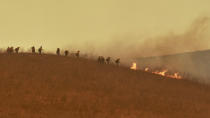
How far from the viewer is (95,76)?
42594mm

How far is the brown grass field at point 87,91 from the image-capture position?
Result: 1134 inches

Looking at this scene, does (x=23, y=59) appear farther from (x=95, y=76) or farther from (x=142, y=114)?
(x=142, y=114)

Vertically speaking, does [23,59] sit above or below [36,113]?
above

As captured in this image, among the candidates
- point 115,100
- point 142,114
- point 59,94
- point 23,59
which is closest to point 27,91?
point 59,94

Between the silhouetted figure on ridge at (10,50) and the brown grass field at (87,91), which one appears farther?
the silhouetted figure on ridge at (10,50)

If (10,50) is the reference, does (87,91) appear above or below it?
below

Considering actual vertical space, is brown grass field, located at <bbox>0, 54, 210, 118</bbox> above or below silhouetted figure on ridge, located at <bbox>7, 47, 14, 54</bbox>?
below

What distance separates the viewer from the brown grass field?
28.8 m

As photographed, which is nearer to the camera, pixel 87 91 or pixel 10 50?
pixel 87 91

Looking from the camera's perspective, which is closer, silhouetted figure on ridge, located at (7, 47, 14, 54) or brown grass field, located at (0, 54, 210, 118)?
brown grass field, located at (0, 54, 210, 118)

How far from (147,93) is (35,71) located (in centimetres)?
1055

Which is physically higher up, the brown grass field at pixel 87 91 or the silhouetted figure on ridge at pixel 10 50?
the silhouetted figure on ridge at pixel 10 50

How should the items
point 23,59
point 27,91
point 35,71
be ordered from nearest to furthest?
point 27,91, point 35,71, point 23,59

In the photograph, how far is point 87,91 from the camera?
35500mm
